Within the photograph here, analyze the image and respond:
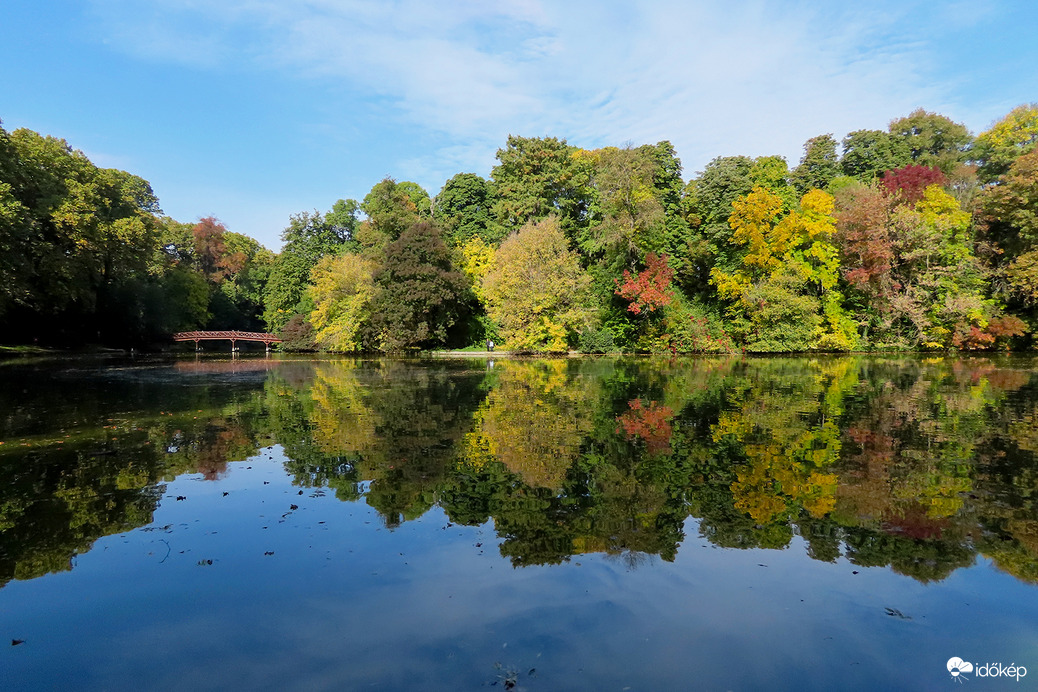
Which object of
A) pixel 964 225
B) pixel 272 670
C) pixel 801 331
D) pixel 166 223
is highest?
pixel 166 223

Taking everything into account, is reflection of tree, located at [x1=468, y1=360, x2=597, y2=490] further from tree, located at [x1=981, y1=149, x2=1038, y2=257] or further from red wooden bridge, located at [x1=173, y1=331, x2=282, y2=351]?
red wooden bridge, located at [x1=173, y1=331, x2=282, y2=351]

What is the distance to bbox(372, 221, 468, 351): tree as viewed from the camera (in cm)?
4059

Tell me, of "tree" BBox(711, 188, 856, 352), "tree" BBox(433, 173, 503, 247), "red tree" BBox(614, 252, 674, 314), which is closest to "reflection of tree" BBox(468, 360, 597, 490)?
"red tree" BBox(614, 252, 674, 314)

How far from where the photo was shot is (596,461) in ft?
31.6

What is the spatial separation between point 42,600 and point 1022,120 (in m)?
56.3

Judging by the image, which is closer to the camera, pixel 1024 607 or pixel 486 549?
pixel 1024 607

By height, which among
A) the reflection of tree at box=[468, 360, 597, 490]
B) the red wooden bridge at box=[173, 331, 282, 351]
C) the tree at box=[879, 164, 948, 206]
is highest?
the tree at box=[879, 164, 948, 206]

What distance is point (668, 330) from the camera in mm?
39688

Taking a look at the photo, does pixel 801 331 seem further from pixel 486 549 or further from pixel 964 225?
pixel 486 549

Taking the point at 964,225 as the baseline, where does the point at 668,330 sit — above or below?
below

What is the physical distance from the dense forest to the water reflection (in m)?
18.2

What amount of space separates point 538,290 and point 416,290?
31.4 feet

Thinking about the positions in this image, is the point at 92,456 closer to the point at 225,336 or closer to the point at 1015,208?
the point at 225,336

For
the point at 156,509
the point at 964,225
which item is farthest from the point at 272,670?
the point at 964,225
